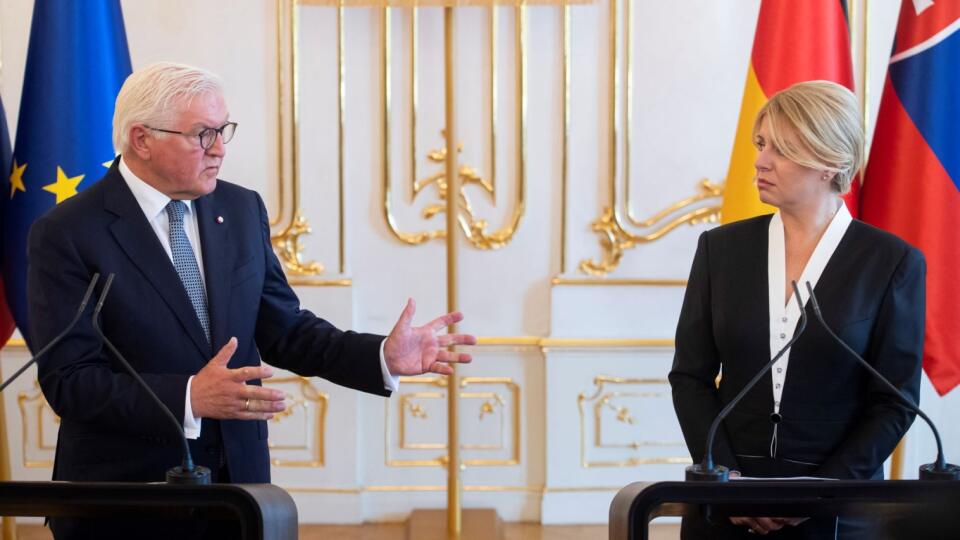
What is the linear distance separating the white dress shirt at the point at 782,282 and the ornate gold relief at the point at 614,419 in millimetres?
2414

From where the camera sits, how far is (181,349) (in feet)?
6.97

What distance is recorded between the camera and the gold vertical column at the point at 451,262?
424cm

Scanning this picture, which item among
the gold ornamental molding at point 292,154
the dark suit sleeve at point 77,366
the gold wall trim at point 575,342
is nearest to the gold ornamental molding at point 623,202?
the gold wall trim at point 575,342

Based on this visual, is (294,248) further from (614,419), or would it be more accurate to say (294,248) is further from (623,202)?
(614,419)

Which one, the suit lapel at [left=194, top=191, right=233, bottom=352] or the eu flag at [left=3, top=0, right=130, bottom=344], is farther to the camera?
A: the eu flag at [left=3, top=0, right=130, bottom=344]

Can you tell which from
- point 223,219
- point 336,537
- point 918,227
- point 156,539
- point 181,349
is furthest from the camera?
point 336,537

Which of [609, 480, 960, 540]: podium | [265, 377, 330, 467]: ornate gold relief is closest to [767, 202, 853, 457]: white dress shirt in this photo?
[609, 480, 960, 540]: podium

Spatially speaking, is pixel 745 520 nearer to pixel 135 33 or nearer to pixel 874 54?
pixel 874 54

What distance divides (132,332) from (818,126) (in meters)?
1.44

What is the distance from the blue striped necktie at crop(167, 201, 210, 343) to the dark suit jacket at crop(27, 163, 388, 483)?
20 millimetres

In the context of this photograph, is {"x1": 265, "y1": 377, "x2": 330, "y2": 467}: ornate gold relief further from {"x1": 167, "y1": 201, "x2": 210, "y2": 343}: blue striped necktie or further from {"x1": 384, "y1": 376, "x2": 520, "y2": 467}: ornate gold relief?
{"x1": 167, "y1": 201, "x2": 210, "y2": 343}: blue striped necktie

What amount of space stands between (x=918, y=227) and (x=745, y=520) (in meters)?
1.95

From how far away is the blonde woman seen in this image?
2.12 meters

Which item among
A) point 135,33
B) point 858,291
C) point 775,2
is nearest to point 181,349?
point 858,291
